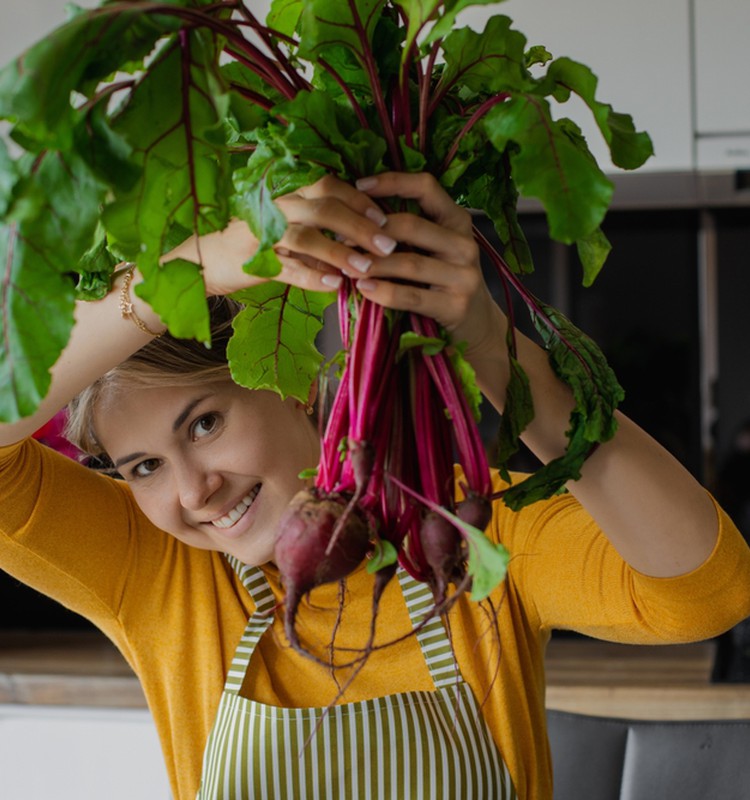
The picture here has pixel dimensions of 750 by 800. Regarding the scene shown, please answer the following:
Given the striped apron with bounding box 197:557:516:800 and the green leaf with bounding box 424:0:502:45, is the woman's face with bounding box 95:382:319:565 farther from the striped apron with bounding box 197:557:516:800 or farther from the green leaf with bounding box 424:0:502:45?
the green leaf with bounding box 424:0:502:45

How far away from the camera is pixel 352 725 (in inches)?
44.3

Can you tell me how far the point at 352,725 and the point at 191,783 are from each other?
0.68 feet

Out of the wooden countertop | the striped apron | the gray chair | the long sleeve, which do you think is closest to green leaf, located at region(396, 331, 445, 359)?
the long sleeve

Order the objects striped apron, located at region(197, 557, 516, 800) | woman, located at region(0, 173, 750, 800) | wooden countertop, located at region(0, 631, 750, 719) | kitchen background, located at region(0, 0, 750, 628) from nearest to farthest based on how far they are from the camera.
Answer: woman, located at region(0, 173, 750, 800) < striped apron, located at region(197, 557, 516, 800) < wooden countertop, located at region(0, 631, 750, 719) < kitchen background, located at region(0, 0, 750, 628)

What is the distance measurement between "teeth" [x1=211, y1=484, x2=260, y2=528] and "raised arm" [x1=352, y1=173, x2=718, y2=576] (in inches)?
13.1

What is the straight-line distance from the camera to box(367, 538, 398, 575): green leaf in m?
0.56

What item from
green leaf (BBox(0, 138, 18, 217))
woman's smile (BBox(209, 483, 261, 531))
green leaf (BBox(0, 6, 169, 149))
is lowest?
woman's smile (BBox(209, 483, 261, 531))

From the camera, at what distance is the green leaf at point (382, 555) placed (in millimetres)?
559

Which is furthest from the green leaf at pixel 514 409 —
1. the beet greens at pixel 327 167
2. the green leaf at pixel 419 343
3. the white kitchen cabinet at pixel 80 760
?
the white kitchen cabinet at pixel 80 760

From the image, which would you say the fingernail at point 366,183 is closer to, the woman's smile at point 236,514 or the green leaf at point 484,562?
the green leaf at point 484,562

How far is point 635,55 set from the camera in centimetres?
204

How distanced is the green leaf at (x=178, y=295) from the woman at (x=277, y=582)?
18 centimetres

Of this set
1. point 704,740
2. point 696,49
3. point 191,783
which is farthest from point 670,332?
point 191,783

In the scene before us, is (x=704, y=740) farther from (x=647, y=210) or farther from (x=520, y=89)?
(x=647, y=210)
